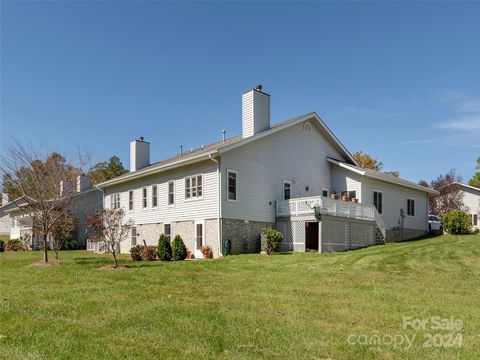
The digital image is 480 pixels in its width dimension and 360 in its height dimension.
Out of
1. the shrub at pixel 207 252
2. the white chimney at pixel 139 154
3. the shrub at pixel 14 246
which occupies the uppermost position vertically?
the white chimney at pixel 139 154

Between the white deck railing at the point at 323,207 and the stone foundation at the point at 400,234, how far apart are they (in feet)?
A: 11.8

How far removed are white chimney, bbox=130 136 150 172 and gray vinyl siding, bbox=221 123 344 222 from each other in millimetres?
12645

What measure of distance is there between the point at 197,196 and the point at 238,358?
17.3m

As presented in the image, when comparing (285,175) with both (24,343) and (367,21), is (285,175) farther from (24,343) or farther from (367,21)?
(24,343)

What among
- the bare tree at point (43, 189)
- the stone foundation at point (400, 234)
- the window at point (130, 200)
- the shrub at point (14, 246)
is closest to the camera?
the bare tree at point (43, 189)

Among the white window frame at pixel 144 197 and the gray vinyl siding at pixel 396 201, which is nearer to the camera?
the white window frame at pixel 144 197

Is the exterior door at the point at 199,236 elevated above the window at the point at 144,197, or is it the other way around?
the window at the point at 144,197

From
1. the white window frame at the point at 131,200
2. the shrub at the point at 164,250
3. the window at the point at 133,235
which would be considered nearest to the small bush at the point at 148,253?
the shrub at the point at 164,250

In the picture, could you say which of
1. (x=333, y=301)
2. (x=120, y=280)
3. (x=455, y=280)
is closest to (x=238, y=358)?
(x=333, y=301)

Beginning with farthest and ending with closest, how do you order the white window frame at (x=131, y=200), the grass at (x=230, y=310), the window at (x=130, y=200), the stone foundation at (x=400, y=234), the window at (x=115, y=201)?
the window at (x=115, y=201) → the stone foundation at (x=400, y=234) → the window at (x=130, y=200) → the white window frame at (x=131, y=200) → the grass at (x=230, y=310)

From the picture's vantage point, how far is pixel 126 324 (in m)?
6.62

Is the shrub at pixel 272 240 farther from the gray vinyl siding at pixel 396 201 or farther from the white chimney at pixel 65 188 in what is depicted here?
the white chimney at pixel 65 188

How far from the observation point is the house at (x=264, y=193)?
21438 millimetres

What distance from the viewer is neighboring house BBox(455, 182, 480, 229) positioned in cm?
4609
